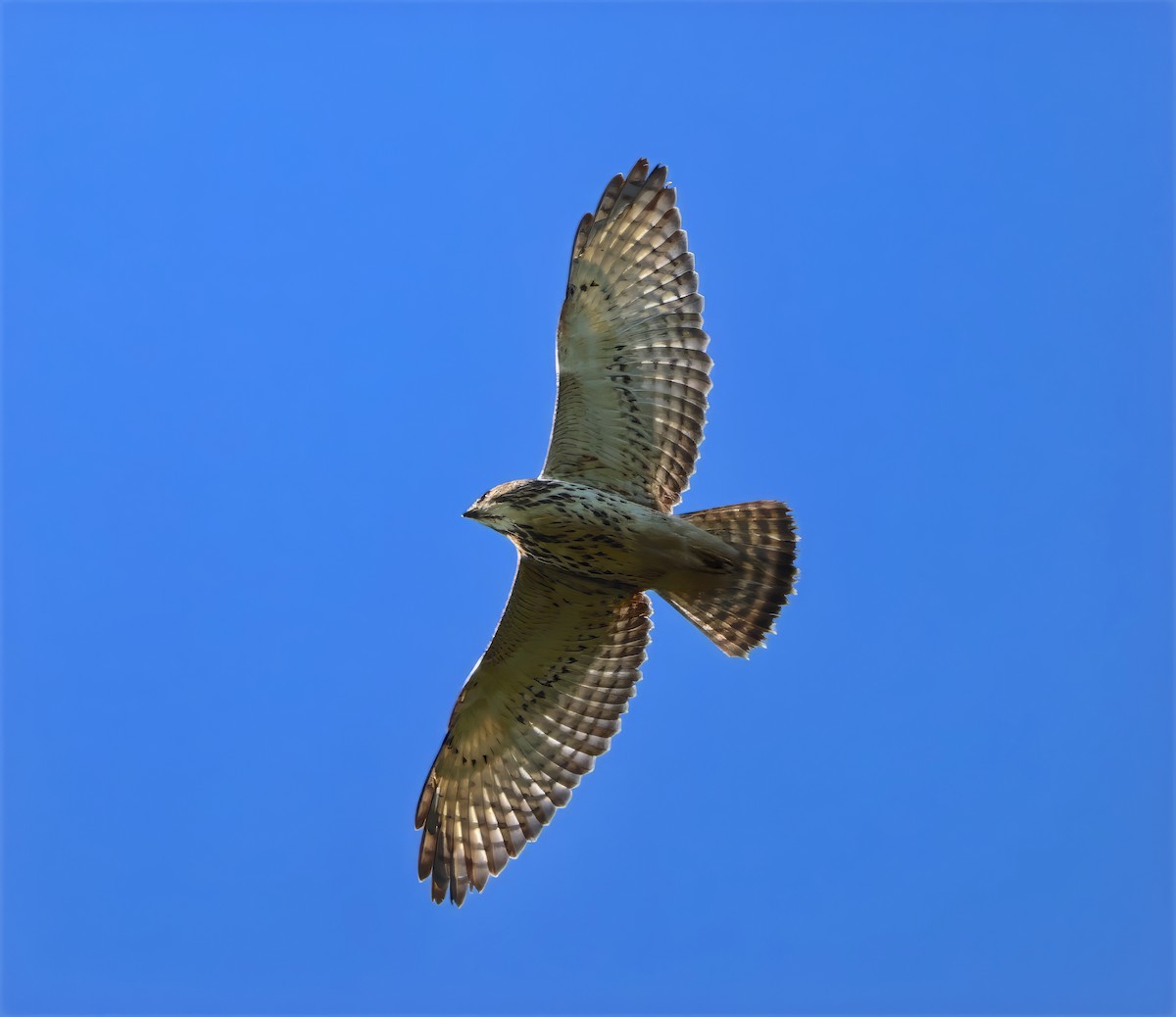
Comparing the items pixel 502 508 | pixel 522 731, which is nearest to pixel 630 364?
pixel 502 508

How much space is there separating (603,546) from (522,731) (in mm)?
1825

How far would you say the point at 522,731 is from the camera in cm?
1182

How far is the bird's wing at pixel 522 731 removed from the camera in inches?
454

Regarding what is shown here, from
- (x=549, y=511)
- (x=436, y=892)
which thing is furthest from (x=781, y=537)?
(x=436, y=892)

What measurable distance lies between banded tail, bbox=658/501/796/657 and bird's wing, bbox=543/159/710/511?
48 cm

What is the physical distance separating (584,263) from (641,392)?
0.96m

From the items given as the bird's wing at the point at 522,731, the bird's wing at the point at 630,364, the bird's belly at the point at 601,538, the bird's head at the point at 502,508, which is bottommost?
the bird's wing at the point at 522,731

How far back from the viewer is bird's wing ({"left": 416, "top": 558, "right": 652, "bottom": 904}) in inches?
454

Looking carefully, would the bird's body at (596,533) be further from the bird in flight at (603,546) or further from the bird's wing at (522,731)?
the bird's wing at (522,731)

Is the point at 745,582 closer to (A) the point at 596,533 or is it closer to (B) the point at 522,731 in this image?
(A) the point at 596,533

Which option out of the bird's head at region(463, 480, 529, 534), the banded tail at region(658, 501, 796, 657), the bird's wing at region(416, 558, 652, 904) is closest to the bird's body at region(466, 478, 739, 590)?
the bird's head at region(463, 480, 529, 534)

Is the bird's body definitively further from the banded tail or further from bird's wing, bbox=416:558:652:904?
bird's wing, bbox=416:558:652:904

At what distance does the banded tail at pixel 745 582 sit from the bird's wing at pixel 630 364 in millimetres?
485

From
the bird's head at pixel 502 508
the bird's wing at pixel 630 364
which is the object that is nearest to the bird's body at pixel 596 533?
the bird's head at pixel 502 508
